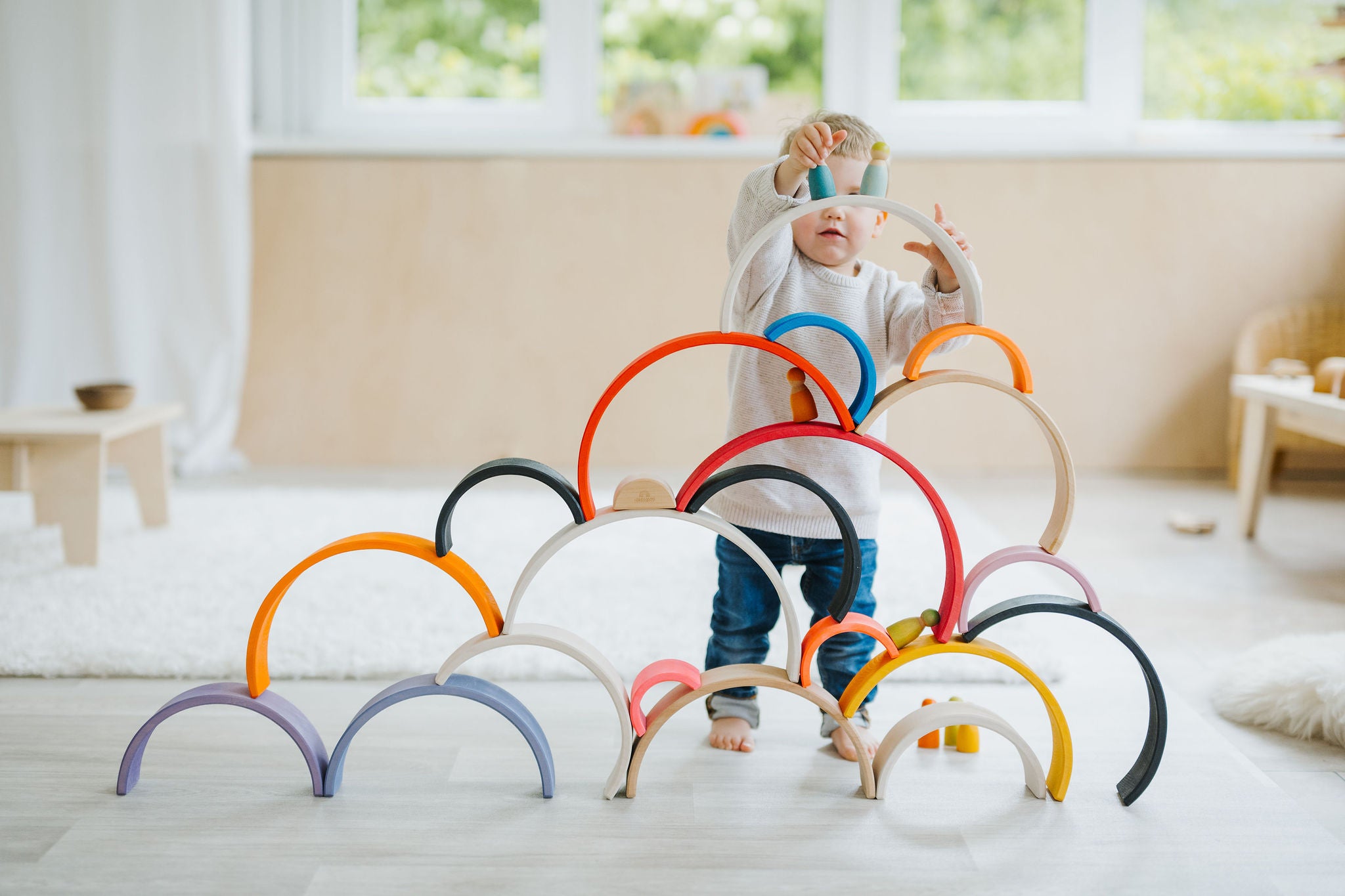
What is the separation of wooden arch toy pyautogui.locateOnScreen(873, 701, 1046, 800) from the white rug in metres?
0.31

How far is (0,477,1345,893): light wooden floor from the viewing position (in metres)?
0.99

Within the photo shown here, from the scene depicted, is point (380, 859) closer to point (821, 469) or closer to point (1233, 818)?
point (821, 469)

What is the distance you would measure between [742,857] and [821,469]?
1.41ft

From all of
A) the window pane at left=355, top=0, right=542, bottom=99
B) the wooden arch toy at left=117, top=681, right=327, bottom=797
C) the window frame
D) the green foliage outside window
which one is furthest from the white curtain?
the wooden arch toy at left=117, top=681, right=327, bottom=797

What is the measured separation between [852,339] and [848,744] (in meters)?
0.48

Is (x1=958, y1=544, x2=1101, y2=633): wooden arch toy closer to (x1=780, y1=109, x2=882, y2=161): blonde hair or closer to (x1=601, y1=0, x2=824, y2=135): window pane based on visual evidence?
(x1=780, y1=109, x2=882, y2=161): blonde hair

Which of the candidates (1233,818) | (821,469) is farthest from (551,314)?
(1233,818)

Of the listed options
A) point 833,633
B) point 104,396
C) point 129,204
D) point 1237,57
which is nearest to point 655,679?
point 833,633

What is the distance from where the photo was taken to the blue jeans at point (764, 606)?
126 centimetres

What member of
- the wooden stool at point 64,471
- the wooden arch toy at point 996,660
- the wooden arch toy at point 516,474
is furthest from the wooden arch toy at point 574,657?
the wooden stool at point 64,471

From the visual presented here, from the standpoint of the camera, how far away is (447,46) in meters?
2.94

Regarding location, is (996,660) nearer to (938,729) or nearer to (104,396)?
(938,729)

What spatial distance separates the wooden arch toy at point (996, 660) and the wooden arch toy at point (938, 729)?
0.02 metres

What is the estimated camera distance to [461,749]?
1.24 metres
